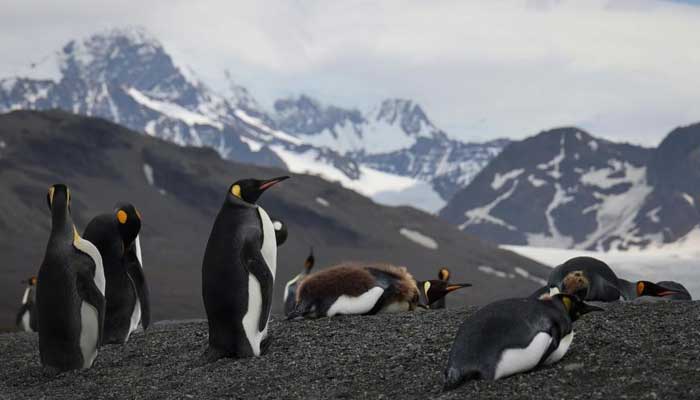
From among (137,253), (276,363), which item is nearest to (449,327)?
(276,363)

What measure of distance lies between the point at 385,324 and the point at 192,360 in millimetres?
1996

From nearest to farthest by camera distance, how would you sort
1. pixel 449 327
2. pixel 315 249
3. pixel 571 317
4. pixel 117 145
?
pixel 571 317 < pixel 449 327 < pixel 315 249 < pixel 117 145

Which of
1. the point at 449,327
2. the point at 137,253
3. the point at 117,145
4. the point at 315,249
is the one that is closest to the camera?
the point at 449,327

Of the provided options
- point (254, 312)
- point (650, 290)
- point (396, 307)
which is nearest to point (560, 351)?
point (254, 312)

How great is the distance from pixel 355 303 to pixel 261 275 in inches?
59.9

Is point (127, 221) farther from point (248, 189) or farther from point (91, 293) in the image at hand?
point (248, 189)

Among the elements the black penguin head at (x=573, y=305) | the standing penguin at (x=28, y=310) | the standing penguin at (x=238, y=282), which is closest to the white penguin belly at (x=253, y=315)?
the standing penguin at (x=238, y=282)

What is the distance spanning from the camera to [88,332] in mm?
11039

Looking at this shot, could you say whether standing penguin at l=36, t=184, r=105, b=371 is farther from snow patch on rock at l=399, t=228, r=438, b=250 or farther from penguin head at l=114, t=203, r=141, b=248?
snow patch on rock at l=399, t=228, r=438, b=250

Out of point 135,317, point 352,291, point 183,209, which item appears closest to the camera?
point 352,291

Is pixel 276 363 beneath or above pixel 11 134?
beneath

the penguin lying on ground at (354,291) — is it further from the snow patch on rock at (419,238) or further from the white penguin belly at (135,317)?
the snow patch on rock at (419,238)

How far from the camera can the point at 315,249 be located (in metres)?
148

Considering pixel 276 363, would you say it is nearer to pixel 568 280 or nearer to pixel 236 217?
pixel 236 217
